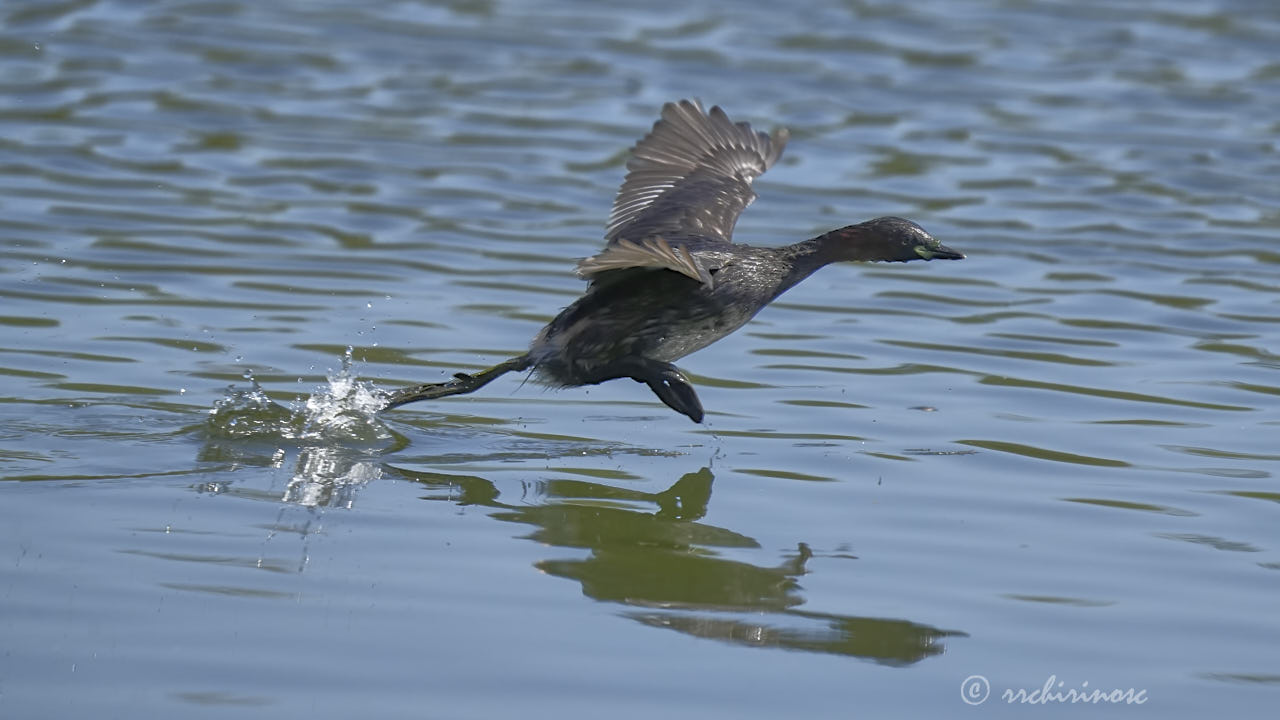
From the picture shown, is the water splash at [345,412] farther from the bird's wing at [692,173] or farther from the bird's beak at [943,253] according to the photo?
the bird's beak at [943,253]

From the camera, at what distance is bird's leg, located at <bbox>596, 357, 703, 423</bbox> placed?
734 centimetres

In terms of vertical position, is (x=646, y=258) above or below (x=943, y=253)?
below

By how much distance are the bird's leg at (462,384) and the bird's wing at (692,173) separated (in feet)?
3.15

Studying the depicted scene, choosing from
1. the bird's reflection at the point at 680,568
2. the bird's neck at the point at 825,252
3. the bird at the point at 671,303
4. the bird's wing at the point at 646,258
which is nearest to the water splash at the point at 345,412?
the bird at the point at 671,303

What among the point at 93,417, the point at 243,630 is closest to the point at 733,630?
the point at 243,630

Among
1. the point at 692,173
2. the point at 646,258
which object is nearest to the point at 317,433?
the point at 646,258

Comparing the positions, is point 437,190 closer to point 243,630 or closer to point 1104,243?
point 1104,243

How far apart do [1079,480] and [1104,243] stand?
510cm

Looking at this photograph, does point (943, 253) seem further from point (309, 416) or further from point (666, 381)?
point (309, 416)

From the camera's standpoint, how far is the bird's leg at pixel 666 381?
7340mm

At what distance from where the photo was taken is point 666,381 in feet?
24.3

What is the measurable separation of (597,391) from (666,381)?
1.42 meters

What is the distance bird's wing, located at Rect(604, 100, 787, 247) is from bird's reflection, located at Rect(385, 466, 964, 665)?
176 cm

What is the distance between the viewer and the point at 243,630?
203 inches
